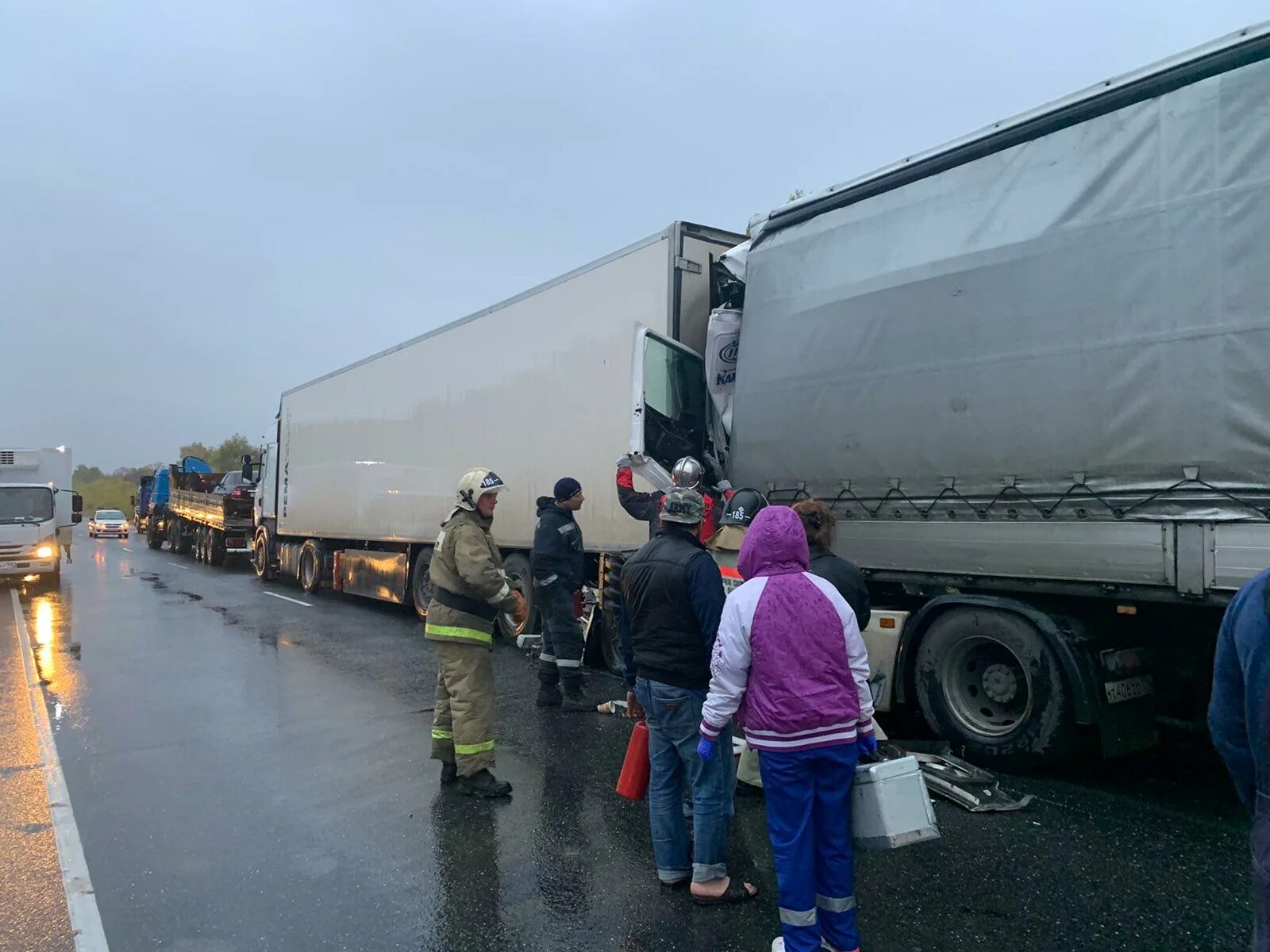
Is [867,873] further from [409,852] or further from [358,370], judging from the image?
[358,370]

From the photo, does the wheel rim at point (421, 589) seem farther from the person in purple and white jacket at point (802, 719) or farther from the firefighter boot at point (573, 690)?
the person in purple and white jacket at point (802, 719)

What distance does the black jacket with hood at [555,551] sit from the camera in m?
7.30

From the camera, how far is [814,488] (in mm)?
5914

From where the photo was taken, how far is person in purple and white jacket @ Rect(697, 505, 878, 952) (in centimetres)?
305

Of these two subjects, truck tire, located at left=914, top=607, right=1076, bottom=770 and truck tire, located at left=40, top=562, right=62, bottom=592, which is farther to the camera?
truck tire, located at left=40, top=562, right=62, bottom=592

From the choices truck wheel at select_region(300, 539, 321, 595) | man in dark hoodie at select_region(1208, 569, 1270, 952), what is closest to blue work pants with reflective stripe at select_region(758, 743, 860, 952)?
man in dark hoodie at select_region(1208, 569, 1270, 952)

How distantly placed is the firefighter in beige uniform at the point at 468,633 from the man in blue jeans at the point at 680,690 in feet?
4.71

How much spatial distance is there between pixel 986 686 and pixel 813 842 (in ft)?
8.34

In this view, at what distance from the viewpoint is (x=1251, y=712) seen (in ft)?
6.72

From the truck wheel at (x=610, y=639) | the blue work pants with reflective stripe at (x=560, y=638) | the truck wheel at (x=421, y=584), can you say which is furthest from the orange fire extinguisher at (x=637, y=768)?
the truck wheel at (x=421, y=584)

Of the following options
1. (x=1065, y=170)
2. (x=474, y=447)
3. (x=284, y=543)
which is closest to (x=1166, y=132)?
(x=1065, y=170)

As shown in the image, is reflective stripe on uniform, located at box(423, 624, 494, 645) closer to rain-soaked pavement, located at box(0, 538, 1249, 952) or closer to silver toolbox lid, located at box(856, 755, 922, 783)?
rain-soaked pavement, located at box(0, 538, 1249, 952)

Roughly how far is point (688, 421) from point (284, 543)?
42.6ft

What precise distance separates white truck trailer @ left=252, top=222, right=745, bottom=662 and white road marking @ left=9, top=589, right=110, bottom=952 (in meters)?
4.49
